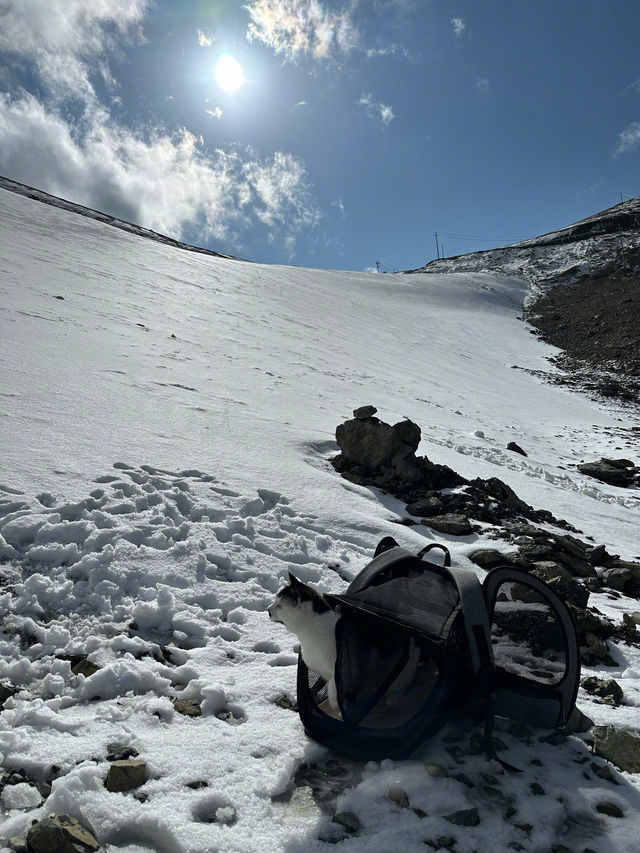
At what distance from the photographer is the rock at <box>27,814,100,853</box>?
192 cm

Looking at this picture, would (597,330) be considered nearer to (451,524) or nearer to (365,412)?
(365,412)

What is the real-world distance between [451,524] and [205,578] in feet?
10.0

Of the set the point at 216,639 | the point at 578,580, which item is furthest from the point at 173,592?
the point at 578,580

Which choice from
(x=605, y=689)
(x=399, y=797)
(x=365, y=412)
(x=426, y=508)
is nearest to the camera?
(x=399, y=797)

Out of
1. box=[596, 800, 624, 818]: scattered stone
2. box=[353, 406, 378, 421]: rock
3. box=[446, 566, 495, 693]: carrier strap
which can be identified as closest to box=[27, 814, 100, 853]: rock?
box=[446, 566, 495, 693]: carrier strap

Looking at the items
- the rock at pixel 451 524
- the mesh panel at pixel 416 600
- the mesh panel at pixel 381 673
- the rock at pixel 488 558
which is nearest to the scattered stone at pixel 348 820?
the mesh panel at pixel 381 673

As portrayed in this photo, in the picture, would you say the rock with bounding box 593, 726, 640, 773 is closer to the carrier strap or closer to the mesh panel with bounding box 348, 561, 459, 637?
the carrier strap

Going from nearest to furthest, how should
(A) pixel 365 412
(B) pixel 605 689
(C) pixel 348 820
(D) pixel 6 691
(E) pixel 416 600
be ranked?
(C) pixel 348 820 → (D) pixel 6 691 → (E) pixel 416 600 → (B) pixel 605 689 → (A) pixel 365 412

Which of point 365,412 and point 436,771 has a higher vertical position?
point 365,412

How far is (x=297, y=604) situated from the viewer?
2.83 m

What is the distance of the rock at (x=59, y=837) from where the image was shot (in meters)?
1.92

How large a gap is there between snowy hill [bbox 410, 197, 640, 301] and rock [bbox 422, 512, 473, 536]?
45.7 meters

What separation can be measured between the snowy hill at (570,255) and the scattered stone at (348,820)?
→ 49.9m

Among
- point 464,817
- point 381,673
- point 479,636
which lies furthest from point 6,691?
point 479,636
